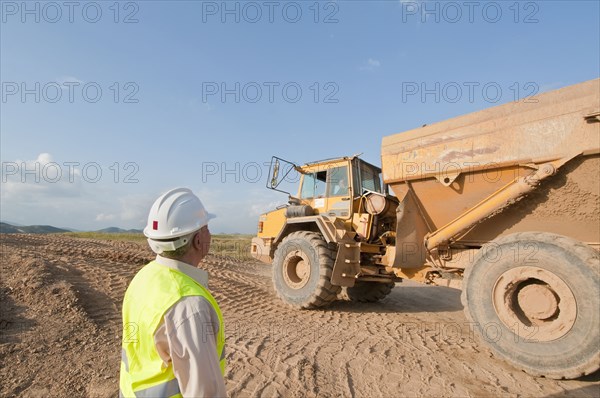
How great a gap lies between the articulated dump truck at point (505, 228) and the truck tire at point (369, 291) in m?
1.05

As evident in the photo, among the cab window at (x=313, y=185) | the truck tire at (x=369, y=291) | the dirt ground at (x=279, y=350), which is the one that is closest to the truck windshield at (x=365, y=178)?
the cab window at (x=313, y=185)

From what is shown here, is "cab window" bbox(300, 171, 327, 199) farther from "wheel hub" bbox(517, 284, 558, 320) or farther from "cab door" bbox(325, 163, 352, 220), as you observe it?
"wheel hub" bbox(517, 284, 558, 320)

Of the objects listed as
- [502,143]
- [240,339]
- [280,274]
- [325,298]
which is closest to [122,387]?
[240,339]

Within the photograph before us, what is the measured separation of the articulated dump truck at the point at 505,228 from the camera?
3.28m

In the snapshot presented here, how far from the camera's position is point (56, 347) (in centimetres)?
A: 358

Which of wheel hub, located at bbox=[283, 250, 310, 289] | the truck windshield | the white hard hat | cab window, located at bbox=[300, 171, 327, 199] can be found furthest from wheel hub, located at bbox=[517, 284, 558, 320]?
cab window, located at bbox=[300, 171, 327, 199]

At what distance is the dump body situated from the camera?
3.48m

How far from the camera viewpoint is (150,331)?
123cm

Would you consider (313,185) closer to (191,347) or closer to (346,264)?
(346,264)

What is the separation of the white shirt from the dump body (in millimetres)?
3773

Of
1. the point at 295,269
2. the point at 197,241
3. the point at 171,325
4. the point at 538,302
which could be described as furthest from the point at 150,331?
the point at 295,269

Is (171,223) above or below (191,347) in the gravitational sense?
above

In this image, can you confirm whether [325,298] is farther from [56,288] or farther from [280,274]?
[56,288]

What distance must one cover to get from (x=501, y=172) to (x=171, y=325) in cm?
404
